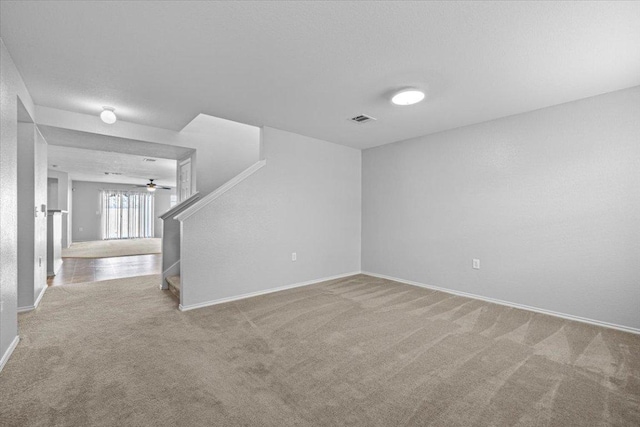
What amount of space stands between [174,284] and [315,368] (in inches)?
107

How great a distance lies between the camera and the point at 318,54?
2.30 m

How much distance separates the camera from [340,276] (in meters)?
5.14

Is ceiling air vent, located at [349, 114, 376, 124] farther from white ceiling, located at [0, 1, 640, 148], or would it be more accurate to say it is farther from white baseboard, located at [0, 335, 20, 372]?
white baseboard, located at [0, 335, 20, 372]

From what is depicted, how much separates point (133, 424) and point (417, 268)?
4039mm

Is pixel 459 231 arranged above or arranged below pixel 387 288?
above

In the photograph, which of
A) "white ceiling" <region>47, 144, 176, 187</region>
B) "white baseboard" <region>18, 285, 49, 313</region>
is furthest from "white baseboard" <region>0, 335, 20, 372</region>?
"white ceiling" <region>47, 144, 176, 187</region>

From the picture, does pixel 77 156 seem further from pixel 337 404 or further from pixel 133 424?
pixel 337 404

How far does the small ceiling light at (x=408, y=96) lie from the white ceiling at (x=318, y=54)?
0.33 feet

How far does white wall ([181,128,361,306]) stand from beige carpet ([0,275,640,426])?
561mm

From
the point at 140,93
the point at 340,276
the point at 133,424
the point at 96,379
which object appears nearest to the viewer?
the point at 133,424

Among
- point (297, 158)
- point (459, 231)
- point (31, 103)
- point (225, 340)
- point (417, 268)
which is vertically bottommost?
point (225, 340)

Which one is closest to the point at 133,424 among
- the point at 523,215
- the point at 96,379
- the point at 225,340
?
the point at 96,379

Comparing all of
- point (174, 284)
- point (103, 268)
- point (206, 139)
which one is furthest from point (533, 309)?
point (103, 268)

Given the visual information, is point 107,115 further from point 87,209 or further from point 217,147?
point 87,209
